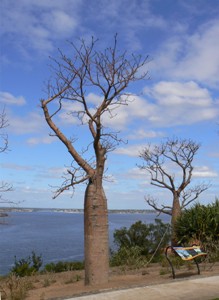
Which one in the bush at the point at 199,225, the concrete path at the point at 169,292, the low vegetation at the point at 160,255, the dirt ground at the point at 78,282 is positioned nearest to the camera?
the concrete path at the point at 169,292

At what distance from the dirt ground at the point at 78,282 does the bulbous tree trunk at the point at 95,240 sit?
253mm

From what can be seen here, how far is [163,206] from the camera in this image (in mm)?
24031

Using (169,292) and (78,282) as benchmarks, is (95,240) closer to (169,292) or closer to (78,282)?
(78,282)

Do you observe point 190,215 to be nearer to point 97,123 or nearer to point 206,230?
point 206,230

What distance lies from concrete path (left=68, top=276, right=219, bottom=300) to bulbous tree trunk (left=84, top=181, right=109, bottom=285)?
1.27m

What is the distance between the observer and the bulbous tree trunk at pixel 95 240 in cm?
888

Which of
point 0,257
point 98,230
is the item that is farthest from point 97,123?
point 0,257

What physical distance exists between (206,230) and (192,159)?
890cm

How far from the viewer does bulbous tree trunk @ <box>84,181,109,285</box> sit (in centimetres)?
888

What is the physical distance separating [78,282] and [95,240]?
1504 mm

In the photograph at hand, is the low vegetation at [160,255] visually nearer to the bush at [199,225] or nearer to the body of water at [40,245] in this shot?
the bush at [199,225]

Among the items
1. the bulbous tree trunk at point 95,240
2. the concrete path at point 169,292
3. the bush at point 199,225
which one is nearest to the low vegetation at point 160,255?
the bush at point 199,225

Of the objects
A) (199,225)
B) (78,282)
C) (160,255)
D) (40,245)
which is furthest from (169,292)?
(40,245)

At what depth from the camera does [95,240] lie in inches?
351
